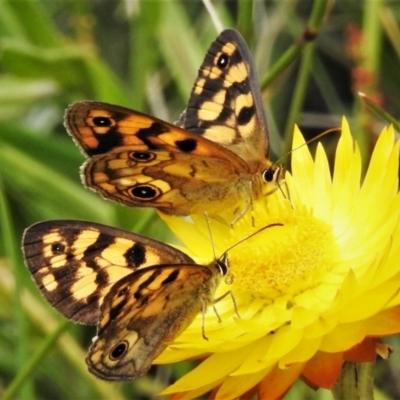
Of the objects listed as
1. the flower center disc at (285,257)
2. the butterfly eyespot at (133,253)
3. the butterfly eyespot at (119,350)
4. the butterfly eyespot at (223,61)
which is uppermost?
the butterfly eyespot at (223,61)

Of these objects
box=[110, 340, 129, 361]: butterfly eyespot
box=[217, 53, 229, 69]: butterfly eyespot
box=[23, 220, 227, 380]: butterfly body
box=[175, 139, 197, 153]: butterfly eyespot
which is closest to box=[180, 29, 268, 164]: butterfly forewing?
box=[217, 53, 229, 69]: butterfly eyespot

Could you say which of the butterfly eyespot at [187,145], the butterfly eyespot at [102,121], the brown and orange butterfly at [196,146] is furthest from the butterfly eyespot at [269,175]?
the butterfly eyespot at [102,121]

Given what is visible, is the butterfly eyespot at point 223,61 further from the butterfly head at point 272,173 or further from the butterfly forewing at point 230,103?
the butterfly head at point 272,173

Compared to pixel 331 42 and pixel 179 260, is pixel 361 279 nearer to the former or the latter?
pixel 179 260

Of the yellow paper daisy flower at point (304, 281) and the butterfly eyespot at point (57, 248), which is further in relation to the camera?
the butterfly eyespot at point (57, 248)

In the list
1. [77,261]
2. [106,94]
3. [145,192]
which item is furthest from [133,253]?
[106,94]

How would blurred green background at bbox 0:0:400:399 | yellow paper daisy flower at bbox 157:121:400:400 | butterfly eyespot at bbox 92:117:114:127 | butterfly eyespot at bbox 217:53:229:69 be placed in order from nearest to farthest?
yellow paper daisy flower at bbox 157:121:400:400 < butterfly eyespot at bbox 92:117:114:127 < butterfly eyespot at bbox 217:53:229:69 < blurred green background at bbox 0:0:400:399

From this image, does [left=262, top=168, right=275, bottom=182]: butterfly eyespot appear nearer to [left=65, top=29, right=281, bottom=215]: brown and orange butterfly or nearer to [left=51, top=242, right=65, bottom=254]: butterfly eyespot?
[left=65, top=29, right=281, bottom=215]: brown and orange butterfly
